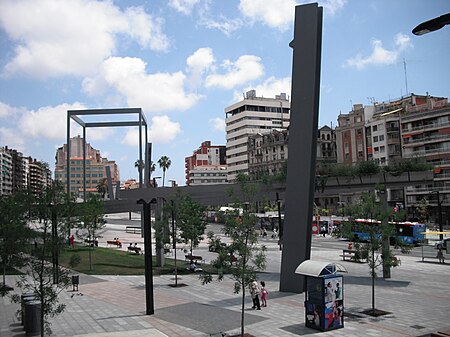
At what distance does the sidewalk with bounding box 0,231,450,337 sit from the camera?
1530cm

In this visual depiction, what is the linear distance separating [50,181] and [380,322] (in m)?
12.4

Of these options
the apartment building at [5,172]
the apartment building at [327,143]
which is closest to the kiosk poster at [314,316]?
the apartment building at [327,143]

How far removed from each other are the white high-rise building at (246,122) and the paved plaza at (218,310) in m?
99.9

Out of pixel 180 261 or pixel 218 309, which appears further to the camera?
pixel 180 261

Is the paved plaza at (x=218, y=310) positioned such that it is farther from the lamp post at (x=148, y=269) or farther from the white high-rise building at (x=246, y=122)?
the white high-rise building at (x=246, y=122)

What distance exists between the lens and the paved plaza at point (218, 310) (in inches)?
602

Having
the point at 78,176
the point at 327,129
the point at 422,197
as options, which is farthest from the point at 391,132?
the point at 78,176

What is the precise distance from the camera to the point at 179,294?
2247 centimetres

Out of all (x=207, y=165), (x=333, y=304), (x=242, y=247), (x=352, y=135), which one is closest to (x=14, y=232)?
(x=242, y=247)

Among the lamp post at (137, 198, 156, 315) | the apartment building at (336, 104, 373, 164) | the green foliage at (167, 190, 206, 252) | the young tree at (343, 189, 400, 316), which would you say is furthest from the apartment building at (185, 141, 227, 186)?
the lamp post at (137, 198, 156, 315)

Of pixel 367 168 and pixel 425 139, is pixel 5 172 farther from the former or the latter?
pixel 367 168

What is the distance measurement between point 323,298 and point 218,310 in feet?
16.5

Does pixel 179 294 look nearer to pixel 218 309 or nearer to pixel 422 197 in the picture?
pixel 218 309

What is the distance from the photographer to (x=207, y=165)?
16838cm
